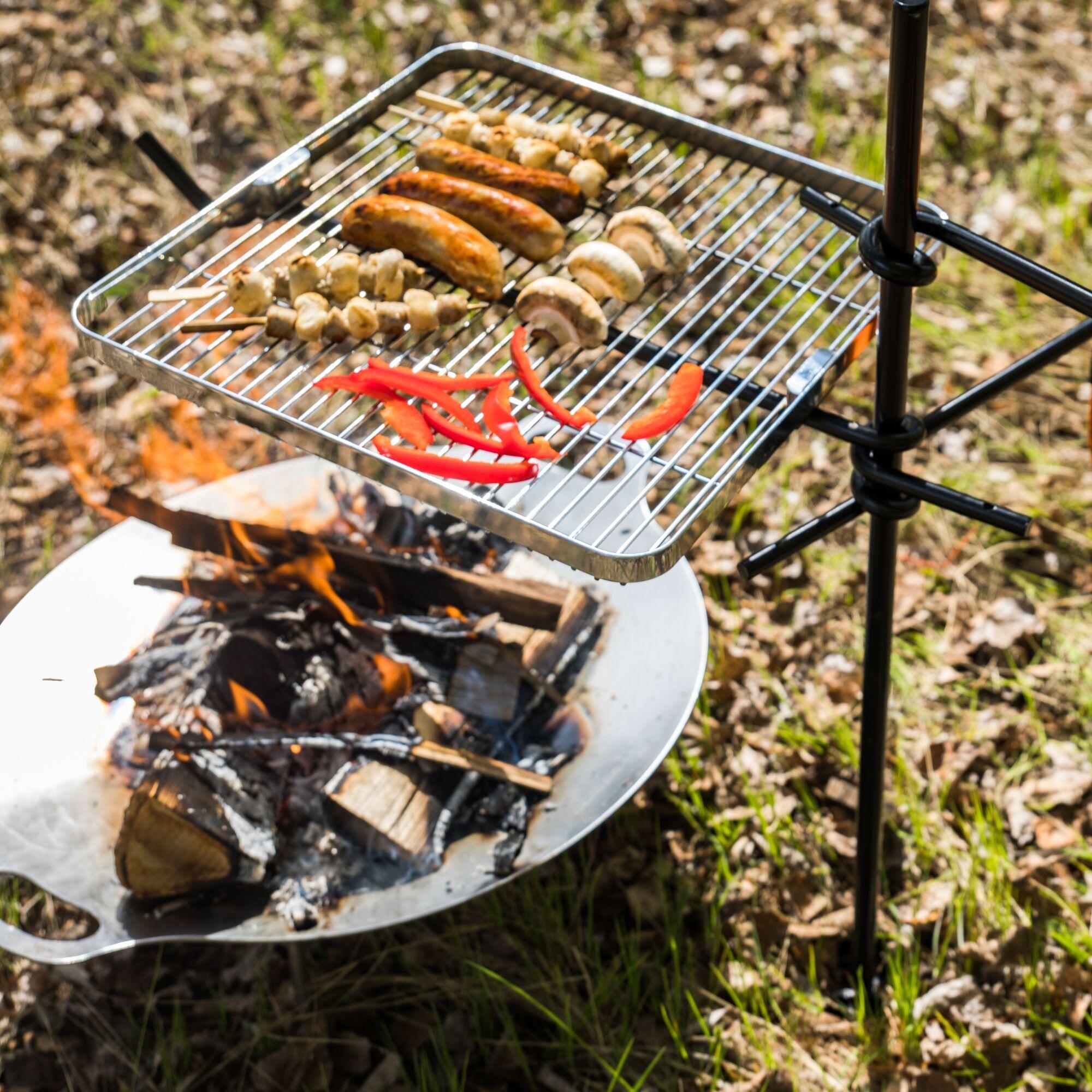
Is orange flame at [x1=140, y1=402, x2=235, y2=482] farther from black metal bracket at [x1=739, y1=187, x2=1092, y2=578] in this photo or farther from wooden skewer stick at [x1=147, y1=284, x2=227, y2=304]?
black metal bracket at [x1=739, y1=187, x2=1092, y2=578]

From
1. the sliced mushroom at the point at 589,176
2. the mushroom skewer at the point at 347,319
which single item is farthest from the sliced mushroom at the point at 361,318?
the sliced mushroom at the point at 589,176

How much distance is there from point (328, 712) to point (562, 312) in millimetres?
1150

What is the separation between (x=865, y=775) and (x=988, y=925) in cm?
70

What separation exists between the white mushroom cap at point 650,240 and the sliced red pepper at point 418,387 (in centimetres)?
53

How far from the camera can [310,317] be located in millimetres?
2133

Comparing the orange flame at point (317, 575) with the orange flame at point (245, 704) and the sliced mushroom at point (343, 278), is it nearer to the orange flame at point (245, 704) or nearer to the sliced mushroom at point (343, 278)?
the orange flame at point (245, 704)

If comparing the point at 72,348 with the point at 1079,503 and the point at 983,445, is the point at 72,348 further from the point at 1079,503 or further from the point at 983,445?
the point at 1079,503

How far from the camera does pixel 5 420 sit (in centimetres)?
422

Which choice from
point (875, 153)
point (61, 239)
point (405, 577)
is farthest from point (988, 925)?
point (61, 239)

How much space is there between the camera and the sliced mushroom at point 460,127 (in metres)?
2.56

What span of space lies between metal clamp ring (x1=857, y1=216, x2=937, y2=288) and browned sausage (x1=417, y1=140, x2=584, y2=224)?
2.51 ft

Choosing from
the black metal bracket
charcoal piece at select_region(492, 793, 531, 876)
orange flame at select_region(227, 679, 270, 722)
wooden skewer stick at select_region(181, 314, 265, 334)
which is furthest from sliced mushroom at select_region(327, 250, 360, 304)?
charcoal piece at select_region(492, 793, 531, 876)

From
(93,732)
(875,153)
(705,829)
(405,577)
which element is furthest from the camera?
(875,153)

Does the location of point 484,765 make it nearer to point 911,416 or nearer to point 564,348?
point 564,348
